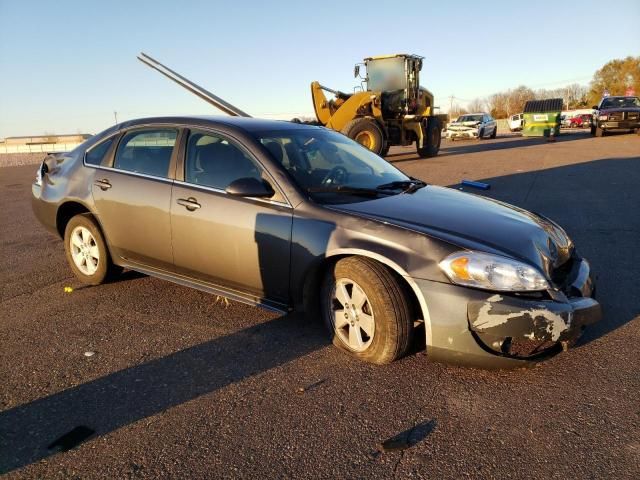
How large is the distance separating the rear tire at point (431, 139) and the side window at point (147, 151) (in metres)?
14.7

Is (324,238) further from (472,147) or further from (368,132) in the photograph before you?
(472,147)

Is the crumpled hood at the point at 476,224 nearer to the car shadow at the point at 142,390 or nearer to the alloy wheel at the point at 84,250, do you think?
the car shadow at the point at 142,390

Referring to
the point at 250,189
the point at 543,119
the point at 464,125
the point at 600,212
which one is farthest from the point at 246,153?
the point at 543,119

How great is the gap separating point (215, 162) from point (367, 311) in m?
1.66

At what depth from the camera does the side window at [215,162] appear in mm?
3707

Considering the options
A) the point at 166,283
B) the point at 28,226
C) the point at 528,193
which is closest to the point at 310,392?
the point at 166,283

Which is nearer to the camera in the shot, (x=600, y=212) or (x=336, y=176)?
(x=336, y=176)

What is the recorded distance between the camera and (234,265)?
3586mm

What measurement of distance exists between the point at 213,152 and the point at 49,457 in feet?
7.63

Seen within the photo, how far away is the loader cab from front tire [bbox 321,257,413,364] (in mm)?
14519

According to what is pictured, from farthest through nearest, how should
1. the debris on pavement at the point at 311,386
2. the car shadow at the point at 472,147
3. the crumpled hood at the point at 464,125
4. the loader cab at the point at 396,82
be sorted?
the crumpled hood at the point at 464,125, the car shadow at the point at 472,147, the loader cab at the point at 396,82, the debris on pavement at the point at 311,386

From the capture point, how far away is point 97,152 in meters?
4.62

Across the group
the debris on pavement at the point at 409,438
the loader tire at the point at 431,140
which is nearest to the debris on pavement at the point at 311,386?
the debris on pavement at the point at 409,438

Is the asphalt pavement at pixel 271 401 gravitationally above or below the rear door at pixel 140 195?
below
